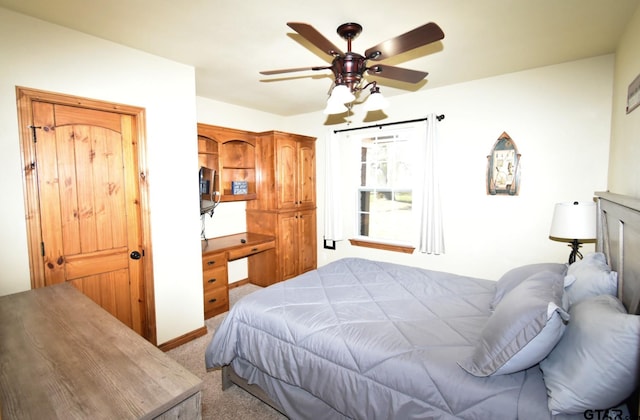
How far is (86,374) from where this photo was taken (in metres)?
1.05

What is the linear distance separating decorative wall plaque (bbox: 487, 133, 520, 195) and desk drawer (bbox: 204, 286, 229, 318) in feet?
10.8

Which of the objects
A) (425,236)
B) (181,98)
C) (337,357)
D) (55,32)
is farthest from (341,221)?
(55,32)

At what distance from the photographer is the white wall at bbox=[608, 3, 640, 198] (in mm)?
1833

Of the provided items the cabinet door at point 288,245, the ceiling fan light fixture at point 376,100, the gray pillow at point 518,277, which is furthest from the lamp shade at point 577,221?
the cabinet door at point 288,245

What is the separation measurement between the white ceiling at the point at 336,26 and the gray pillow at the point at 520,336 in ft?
5.87

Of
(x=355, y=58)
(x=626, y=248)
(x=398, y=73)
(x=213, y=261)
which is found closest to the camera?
(x=626, y=248)

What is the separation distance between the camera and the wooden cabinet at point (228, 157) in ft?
12.6

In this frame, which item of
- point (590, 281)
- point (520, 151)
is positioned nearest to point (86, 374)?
point (590, 281)

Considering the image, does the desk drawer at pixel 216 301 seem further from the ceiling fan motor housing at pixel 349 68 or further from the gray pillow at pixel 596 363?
the gray pillow at pixel 596 363

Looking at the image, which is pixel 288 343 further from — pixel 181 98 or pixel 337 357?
pixel 181 98

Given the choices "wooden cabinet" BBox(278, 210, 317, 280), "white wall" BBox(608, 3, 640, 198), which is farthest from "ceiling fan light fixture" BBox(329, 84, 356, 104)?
"wooden cabinet" BBox(278, 210, 317, 280)

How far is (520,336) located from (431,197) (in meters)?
2.49

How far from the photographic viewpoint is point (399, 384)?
142 cm

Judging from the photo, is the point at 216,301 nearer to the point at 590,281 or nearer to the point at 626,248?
the point at 590,281
